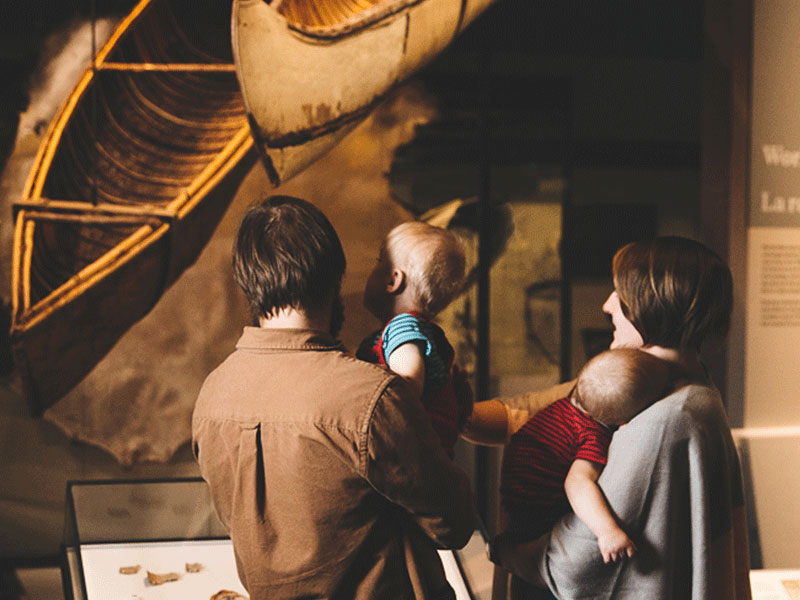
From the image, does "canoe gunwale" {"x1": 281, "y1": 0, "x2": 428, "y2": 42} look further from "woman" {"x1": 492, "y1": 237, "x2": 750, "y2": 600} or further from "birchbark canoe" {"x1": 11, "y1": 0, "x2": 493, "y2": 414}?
"woman" {"x1": 492, "y1": 237, "x2": 750, "y2": 600}

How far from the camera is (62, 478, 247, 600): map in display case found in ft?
7.93

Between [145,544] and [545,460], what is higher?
[545,460]

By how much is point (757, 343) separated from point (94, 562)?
276 centimetres

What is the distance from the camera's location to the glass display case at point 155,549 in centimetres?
243

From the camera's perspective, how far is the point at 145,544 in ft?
8.87

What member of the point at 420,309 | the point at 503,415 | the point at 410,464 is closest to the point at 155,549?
the point at 503,415

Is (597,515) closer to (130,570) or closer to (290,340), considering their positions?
(290,340)

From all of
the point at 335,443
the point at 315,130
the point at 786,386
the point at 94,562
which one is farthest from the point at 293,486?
the point at 786,386

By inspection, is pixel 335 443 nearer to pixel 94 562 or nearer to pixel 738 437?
pixel 94 562

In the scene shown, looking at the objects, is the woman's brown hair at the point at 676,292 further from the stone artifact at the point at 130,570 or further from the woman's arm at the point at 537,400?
the stone artifact at the point at 130,570

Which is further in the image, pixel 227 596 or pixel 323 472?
pixel 227 596

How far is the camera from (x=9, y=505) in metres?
2.98

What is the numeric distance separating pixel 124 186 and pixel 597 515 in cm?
230

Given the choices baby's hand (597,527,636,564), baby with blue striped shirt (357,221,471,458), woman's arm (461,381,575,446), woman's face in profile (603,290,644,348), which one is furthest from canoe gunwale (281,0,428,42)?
baby's hand (597,527,636,564)
